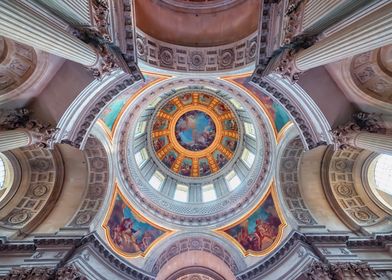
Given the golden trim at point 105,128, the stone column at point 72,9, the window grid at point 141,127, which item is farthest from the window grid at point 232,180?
the stone column at point 72,9

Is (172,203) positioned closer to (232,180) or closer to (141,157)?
(141,157)

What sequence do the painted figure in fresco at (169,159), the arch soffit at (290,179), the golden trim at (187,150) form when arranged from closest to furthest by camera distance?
1. the arch soffit at (290,179)
2. the painted figure in fresco at (169,159)
3. the golden trim at (187,150)

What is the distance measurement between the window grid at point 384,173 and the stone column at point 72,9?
16.2 metres

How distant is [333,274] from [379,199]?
237 inches

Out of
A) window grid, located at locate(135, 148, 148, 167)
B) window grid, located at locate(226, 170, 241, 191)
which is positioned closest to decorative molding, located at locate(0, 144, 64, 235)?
window grid, located at locate(135, 148, 148, 167)

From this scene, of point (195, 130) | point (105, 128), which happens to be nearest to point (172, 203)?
point (105, 128)

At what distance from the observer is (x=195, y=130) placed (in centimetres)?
2698

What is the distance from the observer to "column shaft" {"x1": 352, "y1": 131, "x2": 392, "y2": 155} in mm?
9281

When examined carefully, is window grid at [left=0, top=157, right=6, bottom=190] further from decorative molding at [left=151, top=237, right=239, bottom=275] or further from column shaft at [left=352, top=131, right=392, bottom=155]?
column shaft at [left=352, top=131, right=392, bottom=155]

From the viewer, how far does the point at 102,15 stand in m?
9.36

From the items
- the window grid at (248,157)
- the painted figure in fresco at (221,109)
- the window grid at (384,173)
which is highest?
the painted figure in fresco at (221,109)

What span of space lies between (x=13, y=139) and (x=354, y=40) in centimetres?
1147

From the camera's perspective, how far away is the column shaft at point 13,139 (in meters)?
9.06

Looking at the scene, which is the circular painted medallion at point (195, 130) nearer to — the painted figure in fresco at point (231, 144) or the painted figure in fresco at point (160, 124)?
the painted figure in fresco at point (160, 124)
